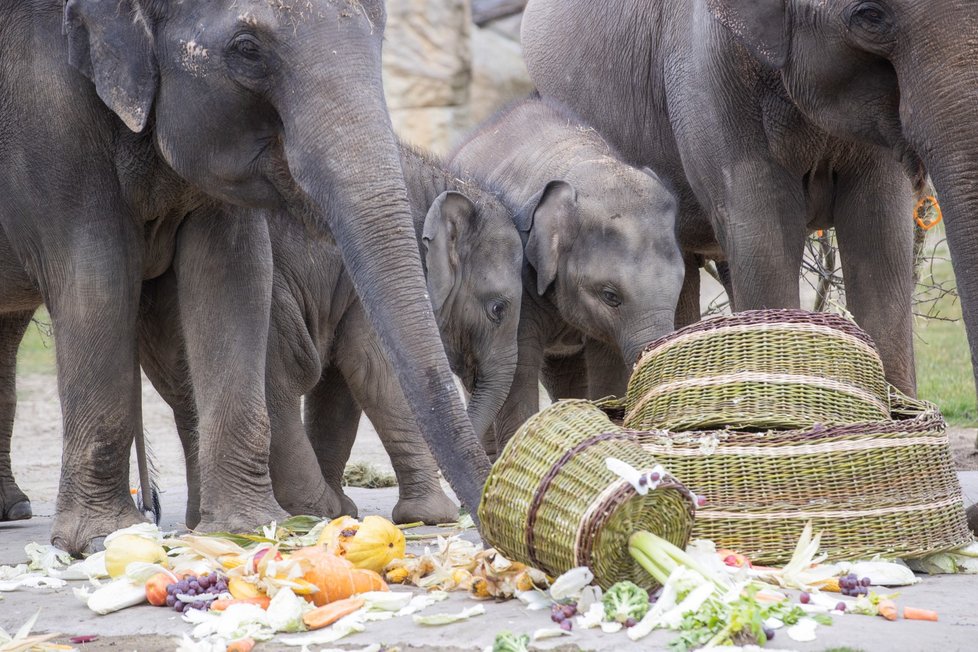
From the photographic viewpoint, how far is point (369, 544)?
405cm

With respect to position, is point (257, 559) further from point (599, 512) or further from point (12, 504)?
point (12, 504)

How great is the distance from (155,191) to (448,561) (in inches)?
61.5

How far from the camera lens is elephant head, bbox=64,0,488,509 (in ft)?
12.6

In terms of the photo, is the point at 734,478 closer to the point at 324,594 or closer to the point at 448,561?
the point at 448,561

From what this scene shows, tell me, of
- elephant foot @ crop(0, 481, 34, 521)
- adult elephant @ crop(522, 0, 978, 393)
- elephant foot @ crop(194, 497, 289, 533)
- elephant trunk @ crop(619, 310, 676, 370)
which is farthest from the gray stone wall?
elephant foot @ crop(194, 497, 289, 533)

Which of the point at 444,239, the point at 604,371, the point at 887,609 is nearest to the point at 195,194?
the point at 444,239

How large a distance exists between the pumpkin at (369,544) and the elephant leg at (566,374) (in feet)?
10.5

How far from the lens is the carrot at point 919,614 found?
346 cm

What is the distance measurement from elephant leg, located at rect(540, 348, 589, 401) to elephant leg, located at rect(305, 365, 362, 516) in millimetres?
1153

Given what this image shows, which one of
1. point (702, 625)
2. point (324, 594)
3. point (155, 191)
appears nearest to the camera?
point (702, 625)

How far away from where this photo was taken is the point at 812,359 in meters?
4.26

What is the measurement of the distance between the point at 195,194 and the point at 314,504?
4.55ft

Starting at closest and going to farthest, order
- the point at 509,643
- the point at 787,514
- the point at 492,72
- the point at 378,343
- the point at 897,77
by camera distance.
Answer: the point at 509,643 < the point at 787,514 < the point at 897,77 < the point at 378,343 < the point at 492,72

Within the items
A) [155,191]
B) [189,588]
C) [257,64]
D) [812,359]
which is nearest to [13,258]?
[155,191]
